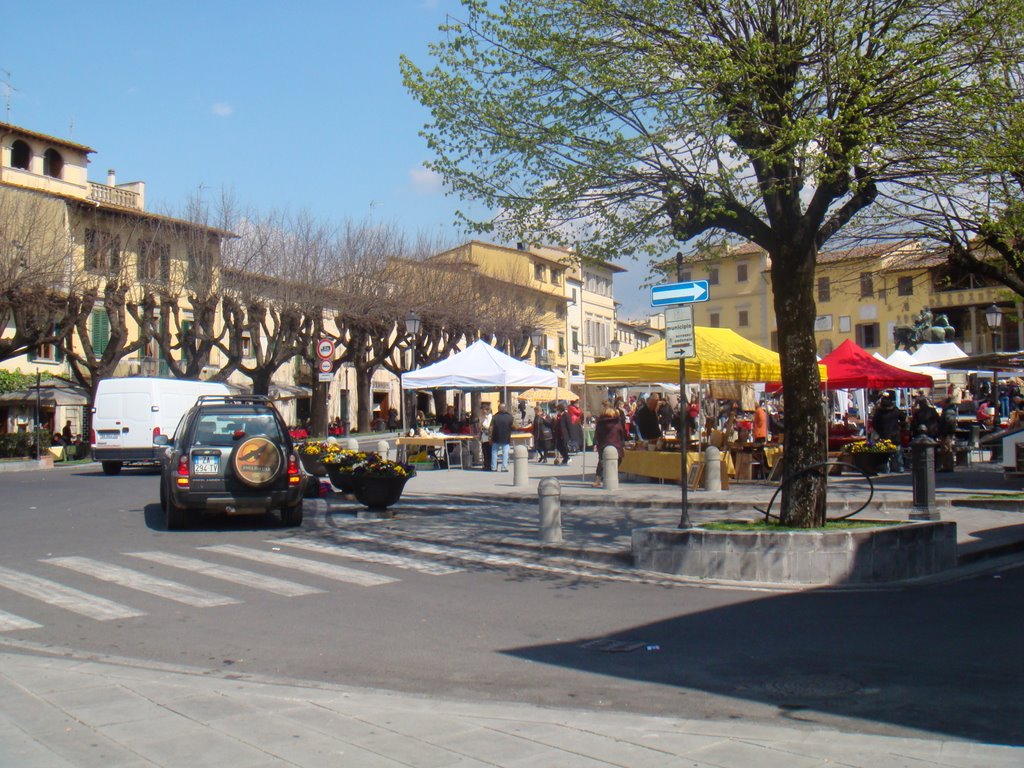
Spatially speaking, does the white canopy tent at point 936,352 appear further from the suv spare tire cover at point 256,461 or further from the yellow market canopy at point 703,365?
the suv spare tire cover at point 256,461

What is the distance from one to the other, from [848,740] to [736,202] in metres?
7.07

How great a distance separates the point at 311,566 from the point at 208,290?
28.7 metres

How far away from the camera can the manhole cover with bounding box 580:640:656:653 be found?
24.9 ft

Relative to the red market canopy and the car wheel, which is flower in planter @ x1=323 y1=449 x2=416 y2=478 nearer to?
the car wheel

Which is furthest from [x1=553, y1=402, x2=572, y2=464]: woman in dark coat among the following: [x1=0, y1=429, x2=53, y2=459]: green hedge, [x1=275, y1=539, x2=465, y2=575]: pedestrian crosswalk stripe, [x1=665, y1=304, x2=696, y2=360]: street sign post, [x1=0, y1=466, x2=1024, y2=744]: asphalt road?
[x1=665, y1=304, x2=696, y2=360]: street sign post

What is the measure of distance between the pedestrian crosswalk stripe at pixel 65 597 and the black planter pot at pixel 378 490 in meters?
5.59

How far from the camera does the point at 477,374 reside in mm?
25656

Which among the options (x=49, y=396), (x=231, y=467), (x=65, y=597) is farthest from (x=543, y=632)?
(x=49, y=396)

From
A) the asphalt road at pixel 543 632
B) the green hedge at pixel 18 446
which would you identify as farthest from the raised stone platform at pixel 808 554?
the green hedge at pixel 18 446

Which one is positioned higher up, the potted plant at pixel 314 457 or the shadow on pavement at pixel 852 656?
the potted plant at pixel 314 457

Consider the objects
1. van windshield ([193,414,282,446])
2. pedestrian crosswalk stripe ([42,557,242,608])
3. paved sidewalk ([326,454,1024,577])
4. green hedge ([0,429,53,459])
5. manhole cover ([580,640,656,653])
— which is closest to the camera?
manhole cover ([580,640,656,653])

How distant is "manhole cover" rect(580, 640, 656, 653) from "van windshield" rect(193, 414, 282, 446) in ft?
25.5

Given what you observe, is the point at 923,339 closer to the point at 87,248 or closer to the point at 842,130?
the point at 842,130

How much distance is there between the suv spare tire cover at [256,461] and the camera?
1402 cm
